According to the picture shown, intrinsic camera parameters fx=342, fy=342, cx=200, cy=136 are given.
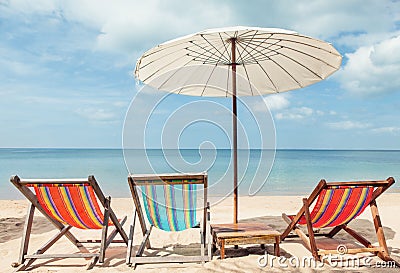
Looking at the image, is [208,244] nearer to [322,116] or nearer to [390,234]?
[390,234]

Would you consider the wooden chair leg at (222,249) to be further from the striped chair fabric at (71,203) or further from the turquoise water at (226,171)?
the turquoise water at (226,171)

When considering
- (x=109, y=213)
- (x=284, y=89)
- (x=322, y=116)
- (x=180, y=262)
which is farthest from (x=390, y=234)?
(x=322, y=116)

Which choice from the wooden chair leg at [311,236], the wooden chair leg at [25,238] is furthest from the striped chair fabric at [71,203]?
the wooden chair leg at [311,236]

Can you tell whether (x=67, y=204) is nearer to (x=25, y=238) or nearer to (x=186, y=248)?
(x=25, y=238)

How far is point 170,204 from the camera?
3.34 metres

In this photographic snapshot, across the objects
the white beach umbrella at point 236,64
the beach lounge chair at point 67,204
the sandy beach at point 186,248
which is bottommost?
the sandy beach at point 186,248

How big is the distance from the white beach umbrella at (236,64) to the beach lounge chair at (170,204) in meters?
0.56

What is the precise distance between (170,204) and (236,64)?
1.66 m

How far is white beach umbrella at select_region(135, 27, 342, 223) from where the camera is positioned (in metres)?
3.65

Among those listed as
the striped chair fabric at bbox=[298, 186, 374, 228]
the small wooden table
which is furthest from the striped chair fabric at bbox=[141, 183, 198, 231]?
the striped chair fabric at bbox=[298, 186, 374, 228]

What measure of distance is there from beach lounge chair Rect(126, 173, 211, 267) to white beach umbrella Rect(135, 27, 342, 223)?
1.85ft

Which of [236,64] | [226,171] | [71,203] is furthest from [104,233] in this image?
[226,171]

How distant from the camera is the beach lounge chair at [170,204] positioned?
10.3 ft

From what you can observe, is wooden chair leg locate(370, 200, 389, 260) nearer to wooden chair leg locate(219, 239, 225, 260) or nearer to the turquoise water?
wooden chair leg locate(219, 239, 225, 260)
